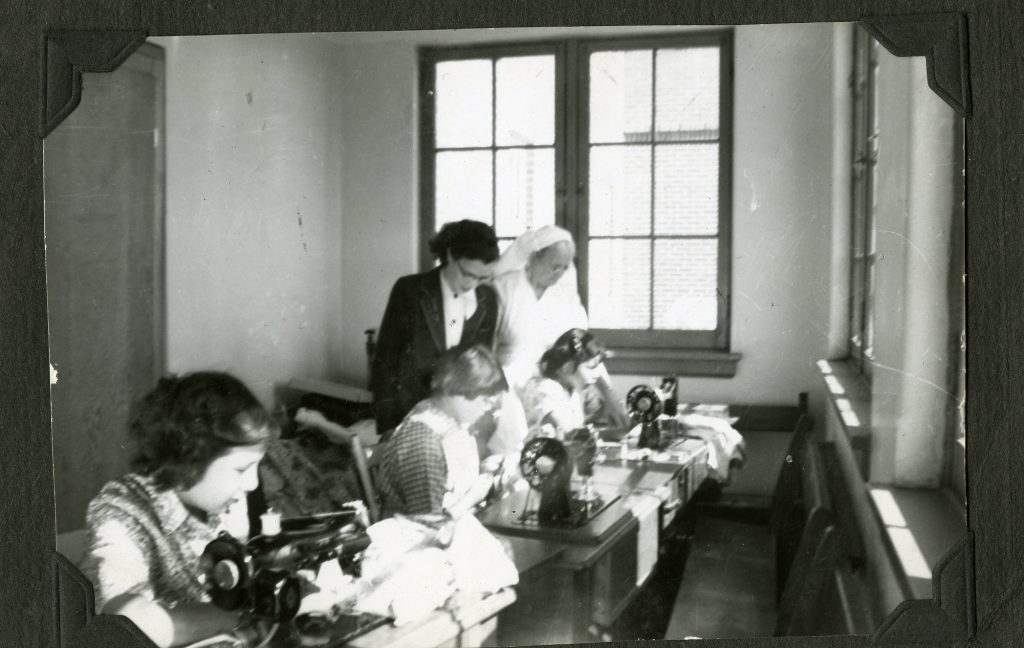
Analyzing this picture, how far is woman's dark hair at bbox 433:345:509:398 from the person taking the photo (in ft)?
2.69

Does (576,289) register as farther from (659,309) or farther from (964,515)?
(964,515)

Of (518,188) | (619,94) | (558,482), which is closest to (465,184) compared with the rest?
(518,188)

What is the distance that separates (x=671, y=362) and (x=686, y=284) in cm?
7

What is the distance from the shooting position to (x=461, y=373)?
2.69 ft

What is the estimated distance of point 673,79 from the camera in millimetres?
823

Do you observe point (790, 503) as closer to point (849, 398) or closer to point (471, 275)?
point (849, 398)

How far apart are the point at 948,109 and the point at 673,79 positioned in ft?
0.82

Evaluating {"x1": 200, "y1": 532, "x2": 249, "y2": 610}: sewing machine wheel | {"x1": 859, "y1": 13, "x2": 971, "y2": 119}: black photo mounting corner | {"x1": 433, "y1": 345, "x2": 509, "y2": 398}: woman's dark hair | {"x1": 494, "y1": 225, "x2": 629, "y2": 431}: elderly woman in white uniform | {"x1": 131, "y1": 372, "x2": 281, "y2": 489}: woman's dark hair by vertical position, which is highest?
{"x1": 859, "y1": 13, "x2": 971, "y2": 119}: black photo mounting corner

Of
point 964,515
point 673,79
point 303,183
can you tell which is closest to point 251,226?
point 303,183

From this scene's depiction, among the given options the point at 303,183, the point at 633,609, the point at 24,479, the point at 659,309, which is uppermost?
the point at 303,183

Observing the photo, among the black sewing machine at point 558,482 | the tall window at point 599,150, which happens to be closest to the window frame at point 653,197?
the tall window at point 599,150

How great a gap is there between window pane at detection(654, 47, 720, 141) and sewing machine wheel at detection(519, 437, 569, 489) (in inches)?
11.3

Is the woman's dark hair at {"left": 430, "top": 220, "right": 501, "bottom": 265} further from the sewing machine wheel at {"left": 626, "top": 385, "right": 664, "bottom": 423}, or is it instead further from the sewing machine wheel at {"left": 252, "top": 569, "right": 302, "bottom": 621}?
the sewing machine wheel at {"left": 252, "top": 569, "right": 302, "bottom": 621}

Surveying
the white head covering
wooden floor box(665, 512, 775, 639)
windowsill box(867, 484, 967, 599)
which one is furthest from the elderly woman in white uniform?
windowsill box(867, 484, 967, 599)
